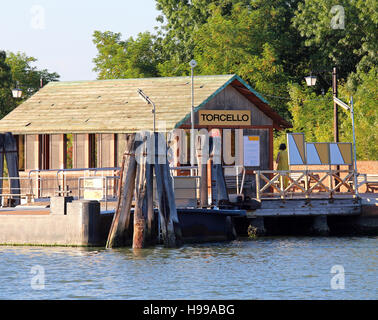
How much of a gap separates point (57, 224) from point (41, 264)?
361 centimetres

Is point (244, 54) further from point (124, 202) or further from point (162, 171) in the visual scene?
point (124, 202)

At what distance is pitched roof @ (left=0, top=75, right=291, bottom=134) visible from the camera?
3762cm

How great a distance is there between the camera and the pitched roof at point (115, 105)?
37.6 m

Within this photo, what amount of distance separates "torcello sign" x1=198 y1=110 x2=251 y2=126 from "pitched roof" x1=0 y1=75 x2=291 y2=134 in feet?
2.02

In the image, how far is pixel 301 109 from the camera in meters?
57.0

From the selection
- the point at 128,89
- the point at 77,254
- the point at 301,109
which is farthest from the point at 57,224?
the point at 301,109

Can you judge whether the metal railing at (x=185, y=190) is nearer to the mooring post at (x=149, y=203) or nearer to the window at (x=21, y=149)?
the mooring post at (x=149, y=203)

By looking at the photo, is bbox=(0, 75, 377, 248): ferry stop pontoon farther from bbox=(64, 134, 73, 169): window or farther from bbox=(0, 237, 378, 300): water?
bbox=(0, 237, 378, 300): water

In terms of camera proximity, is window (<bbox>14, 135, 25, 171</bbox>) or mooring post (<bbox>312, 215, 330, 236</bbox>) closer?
mooring post (<bbox>312, 215, 330, 236</bbox>)

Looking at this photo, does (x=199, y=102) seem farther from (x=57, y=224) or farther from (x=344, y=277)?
(x=344, y=277)

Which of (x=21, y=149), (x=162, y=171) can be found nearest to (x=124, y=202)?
(x=162, y=171)

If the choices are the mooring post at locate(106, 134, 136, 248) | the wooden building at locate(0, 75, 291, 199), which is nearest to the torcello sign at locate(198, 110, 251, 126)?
the wooden building at locate(0, 75, 291, 199)

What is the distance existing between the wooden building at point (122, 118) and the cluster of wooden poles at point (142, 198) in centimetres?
817

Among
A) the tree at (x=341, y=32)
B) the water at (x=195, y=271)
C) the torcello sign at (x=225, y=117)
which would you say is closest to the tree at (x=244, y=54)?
the tree at (x=341, y=32)
